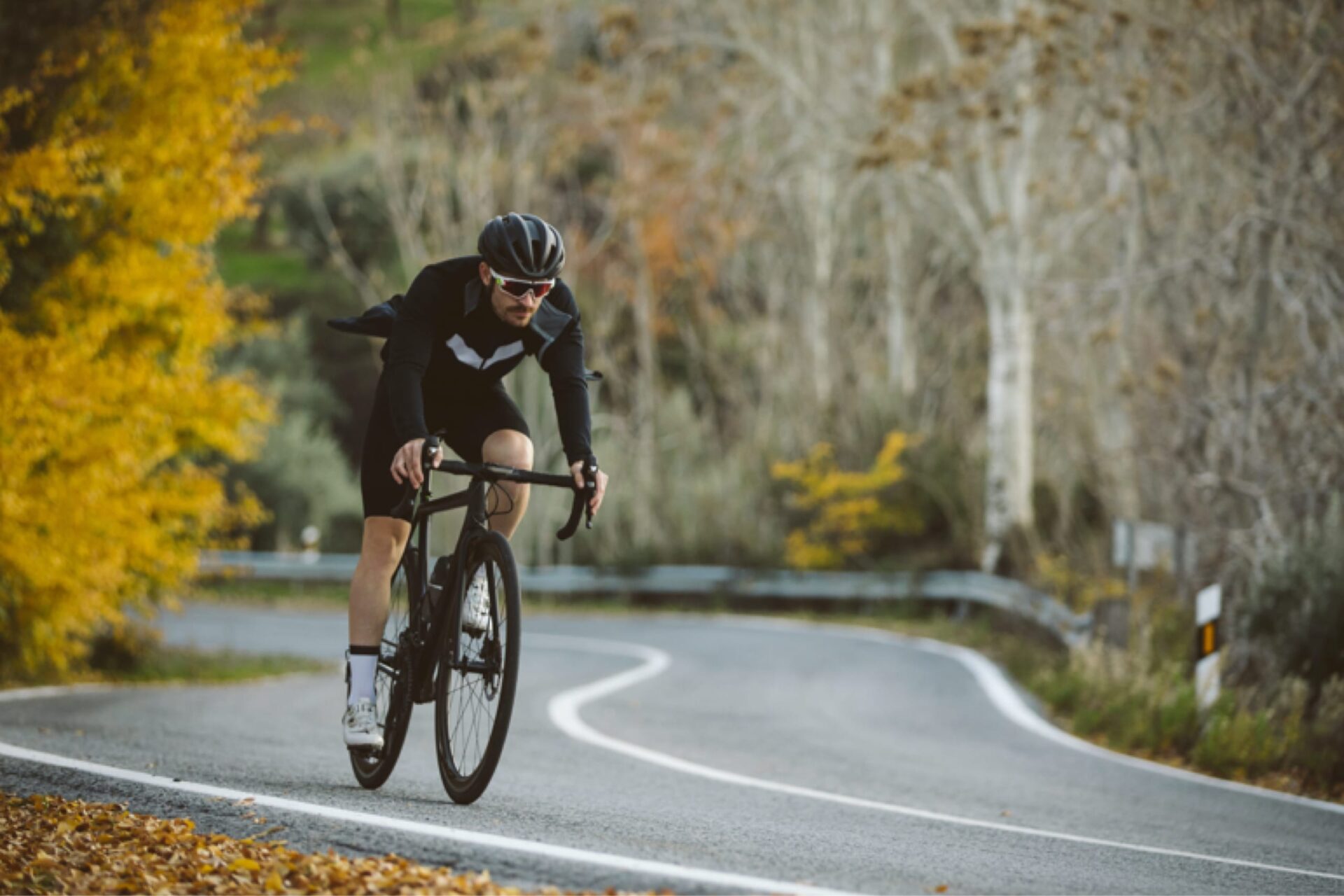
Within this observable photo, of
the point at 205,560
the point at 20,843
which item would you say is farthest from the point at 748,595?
the point at 20,843

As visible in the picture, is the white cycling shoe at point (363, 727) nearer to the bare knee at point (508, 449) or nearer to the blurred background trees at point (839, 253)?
the bare knee at point (508, 449)

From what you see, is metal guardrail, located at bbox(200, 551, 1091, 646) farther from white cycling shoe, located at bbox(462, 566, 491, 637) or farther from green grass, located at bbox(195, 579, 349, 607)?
white cycling shoe, located at bbox(462, 566, 491, 637)

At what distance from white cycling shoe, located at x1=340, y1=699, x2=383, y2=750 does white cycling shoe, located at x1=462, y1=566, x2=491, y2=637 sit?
69 centimetres

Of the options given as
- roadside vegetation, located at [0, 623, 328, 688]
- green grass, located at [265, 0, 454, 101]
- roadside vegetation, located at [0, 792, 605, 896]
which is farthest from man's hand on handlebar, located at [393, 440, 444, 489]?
green grass, located at [265, 0, 454, 101]

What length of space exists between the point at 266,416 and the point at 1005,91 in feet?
36.6

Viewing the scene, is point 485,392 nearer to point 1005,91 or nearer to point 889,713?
point 889,713

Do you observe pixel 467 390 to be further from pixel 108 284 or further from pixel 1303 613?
pixel 108 284

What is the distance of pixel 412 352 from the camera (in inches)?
235

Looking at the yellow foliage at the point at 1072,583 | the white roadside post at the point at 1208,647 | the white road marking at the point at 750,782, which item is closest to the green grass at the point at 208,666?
the white road marking at the point at 750,782

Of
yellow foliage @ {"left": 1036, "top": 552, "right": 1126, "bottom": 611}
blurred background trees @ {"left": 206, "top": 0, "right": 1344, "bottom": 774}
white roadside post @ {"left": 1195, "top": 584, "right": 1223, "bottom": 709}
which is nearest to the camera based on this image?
white roadside post @ {"left": 1195, "top": 584, "right": 1223, "bottom": 709}

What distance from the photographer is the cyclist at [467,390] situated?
588 centimetres

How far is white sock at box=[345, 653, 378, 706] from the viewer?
21.2 ft

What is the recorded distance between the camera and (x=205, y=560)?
16812mm

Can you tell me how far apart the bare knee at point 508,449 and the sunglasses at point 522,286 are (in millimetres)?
594
